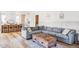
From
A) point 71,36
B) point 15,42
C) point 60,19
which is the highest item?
point 60,19

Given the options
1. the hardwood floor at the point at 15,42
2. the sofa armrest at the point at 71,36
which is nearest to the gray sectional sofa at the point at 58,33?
the sofa armrest at the point at 71,36

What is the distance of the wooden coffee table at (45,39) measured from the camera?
288 centimetres

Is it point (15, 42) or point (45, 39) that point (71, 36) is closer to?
point (45, 39)

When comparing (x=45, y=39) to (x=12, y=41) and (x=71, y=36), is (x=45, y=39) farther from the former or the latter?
(x=12, y=41)

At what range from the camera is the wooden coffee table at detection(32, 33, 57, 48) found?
9.46 ft

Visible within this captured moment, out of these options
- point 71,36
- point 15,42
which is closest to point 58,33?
point 71,36

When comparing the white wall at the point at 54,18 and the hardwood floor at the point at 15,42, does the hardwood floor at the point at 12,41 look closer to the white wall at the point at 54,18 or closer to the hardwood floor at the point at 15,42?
the hardwood floor at the point at 15,42

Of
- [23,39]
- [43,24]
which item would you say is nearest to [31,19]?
[43,24]

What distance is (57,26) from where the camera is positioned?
293cm

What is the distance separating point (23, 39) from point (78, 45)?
4.10 feet

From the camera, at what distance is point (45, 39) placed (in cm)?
288

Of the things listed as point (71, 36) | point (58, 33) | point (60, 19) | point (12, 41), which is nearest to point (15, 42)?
point (12, 41)

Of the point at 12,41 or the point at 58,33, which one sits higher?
the point at 58,33
